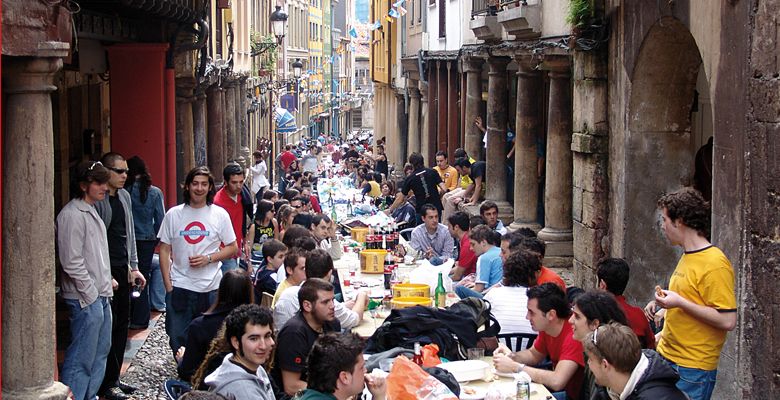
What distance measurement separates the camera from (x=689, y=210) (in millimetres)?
6805

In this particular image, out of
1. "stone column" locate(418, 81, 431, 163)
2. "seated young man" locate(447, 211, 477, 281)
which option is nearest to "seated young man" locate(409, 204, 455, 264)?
"seated young man" locate(447, 211, 477, 281)

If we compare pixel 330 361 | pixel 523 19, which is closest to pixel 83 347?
pixel 330 361

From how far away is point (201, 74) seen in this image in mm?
18312

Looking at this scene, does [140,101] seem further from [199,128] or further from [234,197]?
[199,128]

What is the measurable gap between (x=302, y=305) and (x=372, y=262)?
4.70 meters

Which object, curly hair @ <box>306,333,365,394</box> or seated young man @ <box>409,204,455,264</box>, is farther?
seated young man @ <box>409,204,455,264</box>

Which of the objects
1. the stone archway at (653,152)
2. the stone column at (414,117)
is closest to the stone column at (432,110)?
the stone column at (414,117)

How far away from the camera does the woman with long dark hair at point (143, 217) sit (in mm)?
11641

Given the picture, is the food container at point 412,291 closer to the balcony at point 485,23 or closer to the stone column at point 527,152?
the stone column at point 527,152

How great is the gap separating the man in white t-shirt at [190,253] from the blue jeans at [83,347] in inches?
49.3

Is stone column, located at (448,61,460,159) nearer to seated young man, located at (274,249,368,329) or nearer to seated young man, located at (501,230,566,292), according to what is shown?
seated young man, located at (501,230,566,292)

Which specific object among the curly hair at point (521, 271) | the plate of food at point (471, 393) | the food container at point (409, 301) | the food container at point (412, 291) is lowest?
the plate of food at point (471, 393)

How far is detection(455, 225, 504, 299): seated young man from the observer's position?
10.7m

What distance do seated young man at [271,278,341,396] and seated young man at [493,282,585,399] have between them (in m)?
1.10
